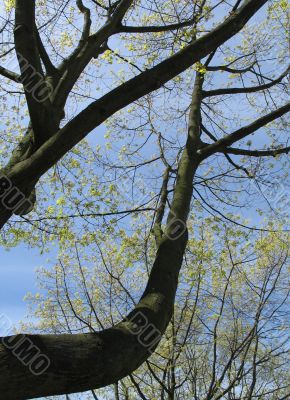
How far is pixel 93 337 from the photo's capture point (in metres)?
2.18

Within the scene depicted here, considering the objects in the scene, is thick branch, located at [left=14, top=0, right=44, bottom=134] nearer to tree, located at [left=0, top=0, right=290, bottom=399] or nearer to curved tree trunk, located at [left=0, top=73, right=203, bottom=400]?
tree, located at [left=0, top=0, right=290, bottom=399]

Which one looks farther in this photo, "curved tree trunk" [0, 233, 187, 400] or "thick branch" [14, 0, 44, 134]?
"thick branch" [14, 0, 44, 134]

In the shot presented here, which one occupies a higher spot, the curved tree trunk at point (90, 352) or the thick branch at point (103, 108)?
the thick branch at point (103, 108)

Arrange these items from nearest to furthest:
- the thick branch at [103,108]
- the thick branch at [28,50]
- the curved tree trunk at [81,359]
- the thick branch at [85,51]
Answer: the curved tree trunk at [81,359]
the thick branch at [103,108]
the thick branch at [28,50]
the thick branch at [85,51]

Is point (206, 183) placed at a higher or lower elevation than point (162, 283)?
higher


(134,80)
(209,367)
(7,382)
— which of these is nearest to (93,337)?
(7,382)

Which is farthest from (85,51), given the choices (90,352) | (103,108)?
(90,352)

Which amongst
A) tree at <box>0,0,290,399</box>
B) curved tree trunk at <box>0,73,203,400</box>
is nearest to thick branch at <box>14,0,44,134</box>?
tree at <box>0,0,290,399</box>

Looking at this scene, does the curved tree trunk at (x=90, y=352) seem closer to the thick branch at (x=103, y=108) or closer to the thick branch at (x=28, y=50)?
the thick branch at (x=103, y=108)

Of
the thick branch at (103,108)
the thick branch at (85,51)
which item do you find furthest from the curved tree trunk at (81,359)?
the thick branch at (85,51)

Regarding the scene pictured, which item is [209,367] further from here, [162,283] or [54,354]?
[54,354]

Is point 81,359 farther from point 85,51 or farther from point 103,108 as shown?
point 85,51

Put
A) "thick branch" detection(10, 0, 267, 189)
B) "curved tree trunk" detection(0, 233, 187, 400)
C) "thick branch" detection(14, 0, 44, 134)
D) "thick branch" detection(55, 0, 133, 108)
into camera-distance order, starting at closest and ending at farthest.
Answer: "curved tree trunk" detection(0, 233, 187, 400) < "thick branch" detection(10, 0, 267, 189) < "thick branch" detection(14, 0, 44, 134) < "thick branch" detection(55, 0, 133, 108)

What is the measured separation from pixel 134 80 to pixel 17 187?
1.03 m
